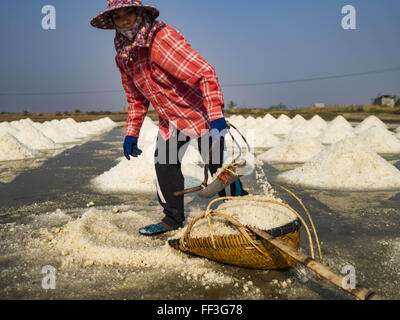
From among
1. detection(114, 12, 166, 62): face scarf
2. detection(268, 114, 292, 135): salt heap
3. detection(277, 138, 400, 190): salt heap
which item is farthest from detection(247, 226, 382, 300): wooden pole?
detection(268, 114, 292, 135): salt heap

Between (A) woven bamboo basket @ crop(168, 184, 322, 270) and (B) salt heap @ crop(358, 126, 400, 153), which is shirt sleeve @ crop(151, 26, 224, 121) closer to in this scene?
(A) woven bamboo basket @ crop(168, 184, 322, 270)

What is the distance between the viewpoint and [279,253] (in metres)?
1.60

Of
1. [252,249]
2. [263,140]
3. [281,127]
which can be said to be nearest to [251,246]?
[252,249]

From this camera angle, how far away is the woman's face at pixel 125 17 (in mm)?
1854

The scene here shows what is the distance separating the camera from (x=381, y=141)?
23.6 ft

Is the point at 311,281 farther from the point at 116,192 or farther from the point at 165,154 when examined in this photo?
the point at 116,192

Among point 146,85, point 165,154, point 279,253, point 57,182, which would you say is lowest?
point 57,182

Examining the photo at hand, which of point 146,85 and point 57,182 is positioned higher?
point 146,85

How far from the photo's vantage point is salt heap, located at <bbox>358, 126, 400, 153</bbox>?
23.0 ft

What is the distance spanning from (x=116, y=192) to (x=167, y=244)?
189 centimetres

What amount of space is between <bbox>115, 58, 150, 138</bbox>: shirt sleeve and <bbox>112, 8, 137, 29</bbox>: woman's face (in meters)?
0.35

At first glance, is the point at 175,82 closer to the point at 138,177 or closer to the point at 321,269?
the point at 321,269
